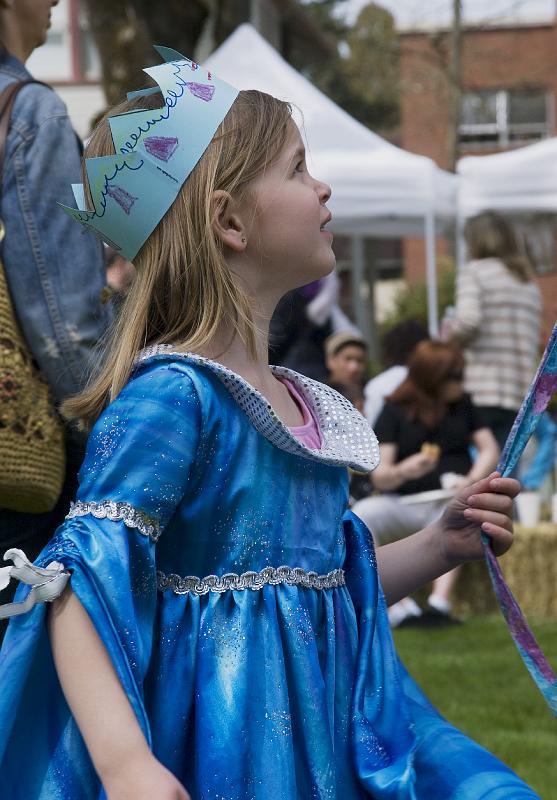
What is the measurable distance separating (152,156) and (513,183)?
7.90 metres

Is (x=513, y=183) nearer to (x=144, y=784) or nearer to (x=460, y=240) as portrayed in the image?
(x=460, y=240)

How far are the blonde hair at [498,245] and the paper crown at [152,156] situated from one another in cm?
600

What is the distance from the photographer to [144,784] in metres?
1.57

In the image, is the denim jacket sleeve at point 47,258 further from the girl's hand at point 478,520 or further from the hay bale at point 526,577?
the hay bale at point 526,577

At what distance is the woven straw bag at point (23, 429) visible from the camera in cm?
216

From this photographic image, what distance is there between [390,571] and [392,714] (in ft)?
0.98

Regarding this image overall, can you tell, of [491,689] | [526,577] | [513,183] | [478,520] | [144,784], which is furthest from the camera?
[513,183]

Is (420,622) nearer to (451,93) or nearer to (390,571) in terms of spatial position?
(390,571)

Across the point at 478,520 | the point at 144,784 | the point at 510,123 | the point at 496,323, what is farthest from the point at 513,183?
the point at 510,123

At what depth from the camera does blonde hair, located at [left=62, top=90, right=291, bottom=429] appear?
195 cm

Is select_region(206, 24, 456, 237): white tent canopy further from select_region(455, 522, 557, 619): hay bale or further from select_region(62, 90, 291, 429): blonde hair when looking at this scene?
select_region(62, 90, 291, 429): blonde hair

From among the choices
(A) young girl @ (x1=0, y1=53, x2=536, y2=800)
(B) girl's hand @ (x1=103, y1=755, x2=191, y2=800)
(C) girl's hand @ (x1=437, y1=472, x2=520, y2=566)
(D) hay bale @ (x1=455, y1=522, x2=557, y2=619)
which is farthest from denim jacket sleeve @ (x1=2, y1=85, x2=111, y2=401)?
(D) hay bale @ (x1=455, y1=522, x2=557, y2=619)

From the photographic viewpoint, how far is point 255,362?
2031 mm

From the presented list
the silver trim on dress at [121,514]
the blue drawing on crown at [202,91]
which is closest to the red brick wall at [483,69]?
the blue drawing on crown at [202,91]
